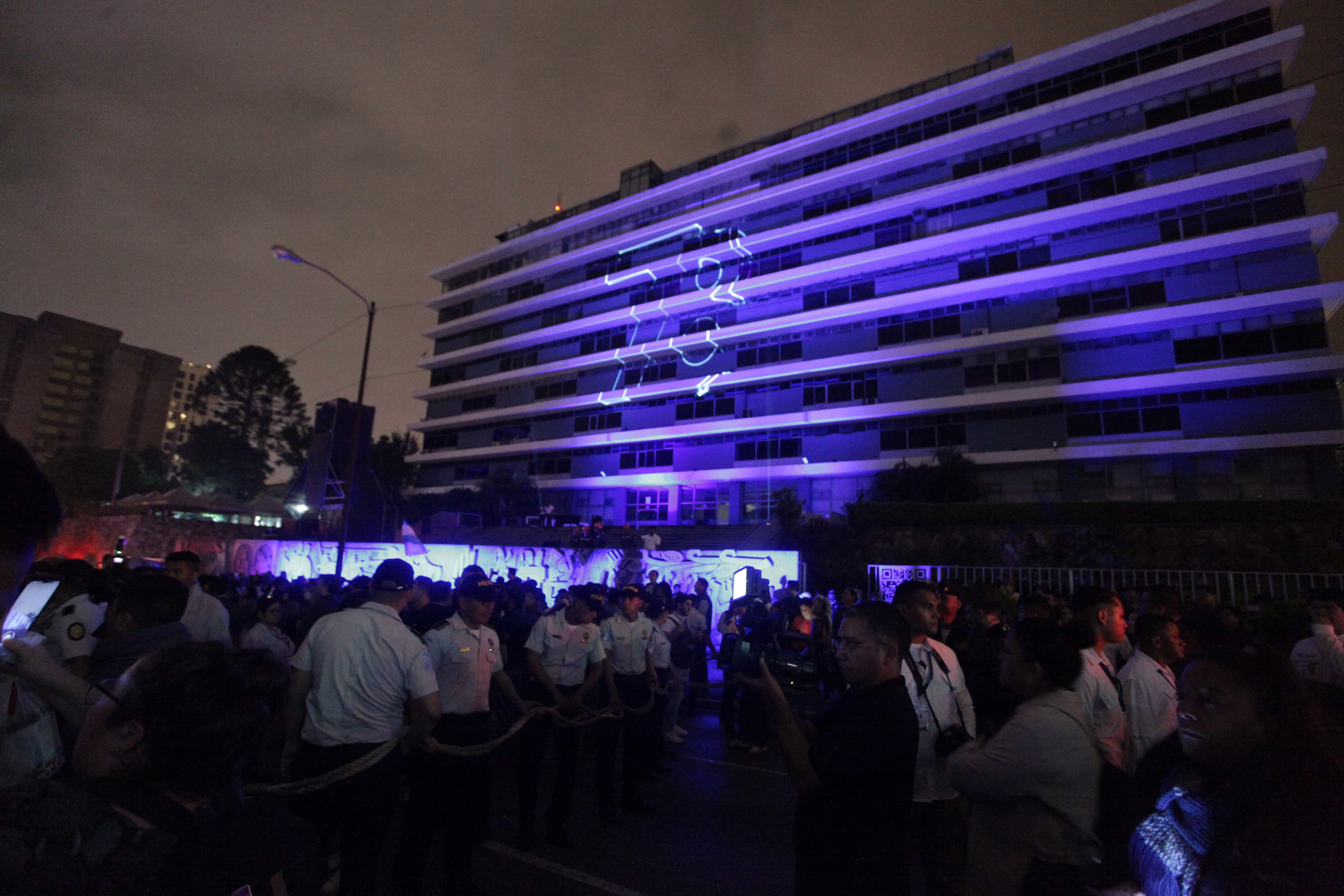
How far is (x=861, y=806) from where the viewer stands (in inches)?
98.4

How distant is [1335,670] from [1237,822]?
5745 mm

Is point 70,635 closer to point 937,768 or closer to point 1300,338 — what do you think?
point 937,768

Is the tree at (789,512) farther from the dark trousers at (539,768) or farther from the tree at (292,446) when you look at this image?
the tree at (292,446)

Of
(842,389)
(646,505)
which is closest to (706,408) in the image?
(646,505)

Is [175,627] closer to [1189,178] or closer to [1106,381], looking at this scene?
[1106,381]

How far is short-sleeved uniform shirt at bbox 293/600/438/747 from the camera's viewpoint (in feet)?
12.0

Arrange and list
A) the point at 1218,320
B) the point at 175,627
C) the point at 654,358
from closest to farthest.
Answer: the point at 175,627 → the point at 1218,320 → the point at 654,358

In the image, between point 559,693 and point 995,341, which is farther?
point 995,341

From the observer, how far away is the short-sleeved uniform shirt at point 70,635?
3531 mm

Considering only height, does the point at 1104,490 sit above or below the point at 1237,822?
above

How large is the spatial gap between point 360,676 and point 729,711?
22.3ft

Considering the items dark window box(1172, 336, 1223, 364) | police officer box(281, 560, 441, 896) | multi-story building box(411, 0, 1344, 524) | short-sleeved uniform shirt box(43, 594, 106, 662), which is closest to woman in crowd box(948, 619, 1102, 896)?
police officer box(281, 560, 441, 896)

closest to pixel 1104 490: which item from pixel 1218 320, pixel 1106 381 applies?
pixel 1106 381

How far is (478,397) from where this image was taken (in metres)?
49.2
